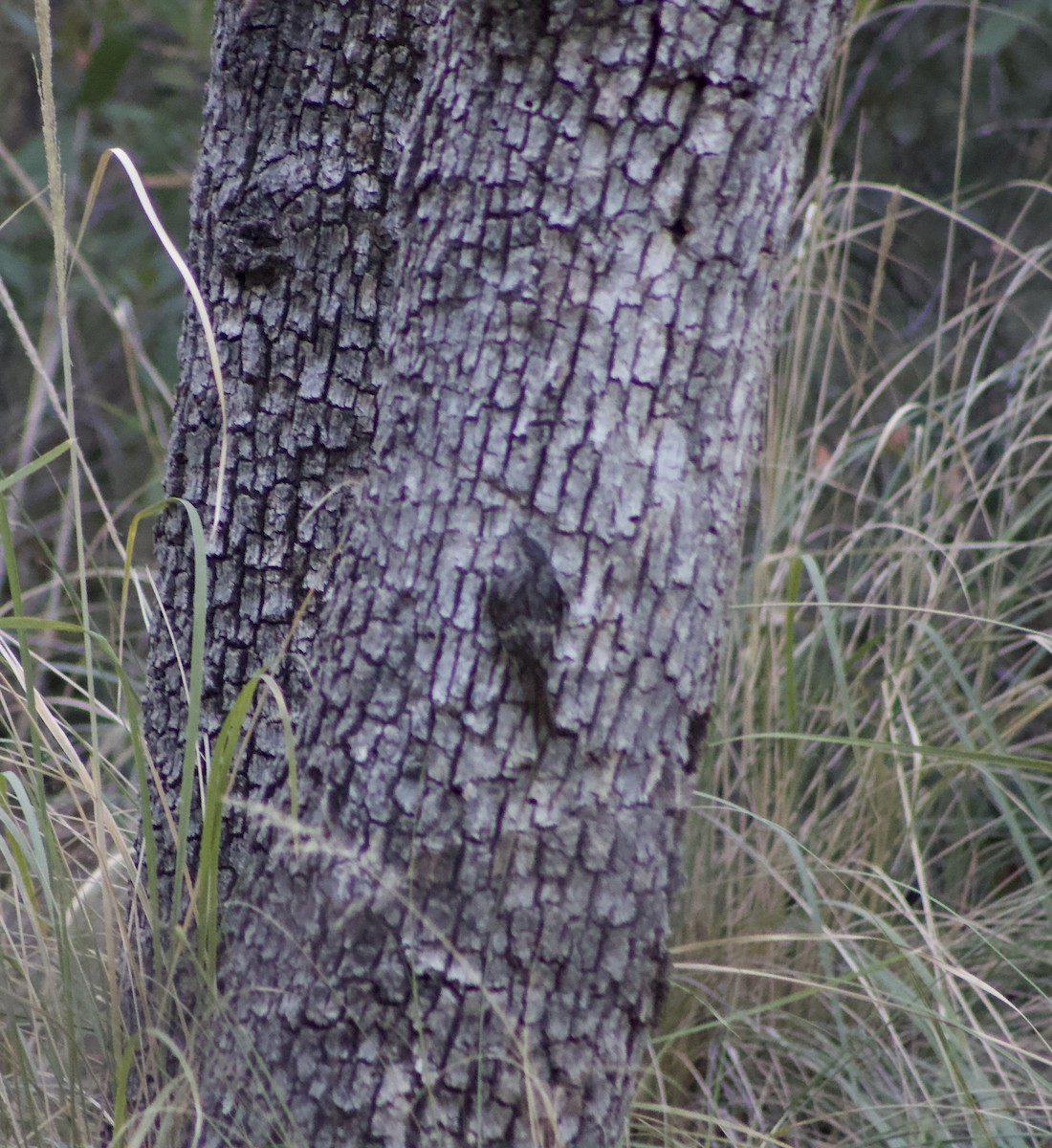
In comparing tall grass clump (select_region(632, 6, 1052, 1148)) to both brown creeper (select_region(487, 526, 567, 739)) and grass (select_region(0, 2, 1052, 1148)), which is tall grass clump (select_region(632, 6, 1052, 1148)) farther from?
brown creeper (select_region(487, 526, 567, 739))

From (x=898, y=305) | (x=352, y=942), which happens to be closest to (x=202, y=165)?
(x=352, y=942)

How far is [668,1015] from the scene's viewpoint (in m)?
1.50

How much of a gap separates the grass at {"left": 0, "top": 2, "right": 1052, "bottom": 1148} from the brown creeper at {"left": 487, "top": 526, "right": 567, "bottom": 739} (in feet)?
0.90

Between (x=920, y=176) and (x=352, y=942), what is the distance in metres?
2.88

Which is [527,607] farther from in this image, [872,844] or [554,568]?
[872,844]

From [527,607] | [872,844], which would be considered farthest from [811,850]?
[527,607]

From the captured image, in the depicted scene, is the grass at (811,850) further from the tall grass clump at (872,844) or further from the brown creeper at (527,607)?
the brown creeper at (527,607)

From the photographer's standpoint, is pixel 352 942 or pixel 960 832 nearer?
pixel 352 942

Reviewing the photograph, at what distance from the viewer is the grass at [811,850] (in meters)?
1.06

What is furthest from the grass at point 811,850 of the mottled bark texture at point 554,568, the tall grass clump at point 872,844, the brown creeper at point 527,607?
the brown creeper at point 527,607

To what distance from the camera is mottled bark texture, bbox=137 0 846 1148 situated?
2.90ft

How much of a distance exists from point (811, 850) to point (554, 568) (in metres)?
0.67

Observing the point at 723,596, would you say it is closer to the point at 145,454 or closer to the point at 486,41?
the point at 486,41

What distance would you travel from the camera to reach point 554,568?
90 cm
